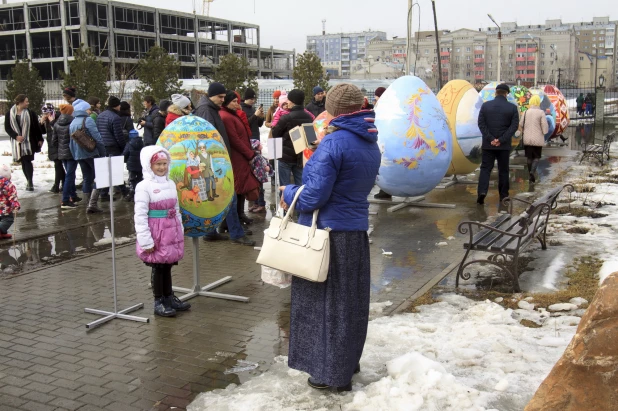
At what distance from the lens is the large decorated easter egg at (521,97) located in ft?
60.3

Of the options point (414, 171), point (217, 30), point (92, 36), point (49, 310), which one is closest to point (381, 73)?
point (217, 30)

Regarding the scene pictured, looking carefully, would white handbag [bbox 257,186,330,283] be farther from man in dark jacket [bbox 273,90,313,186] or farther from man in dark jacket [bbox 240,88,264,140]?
man in dark jacket [bbox 240,88,264,140]

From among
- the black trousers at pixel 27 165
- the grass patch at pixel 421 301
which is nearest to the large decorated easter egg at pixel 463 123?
the grass patch at pixel 421 301

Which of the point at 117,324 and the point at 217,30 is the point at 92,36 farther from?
the point at 117,324

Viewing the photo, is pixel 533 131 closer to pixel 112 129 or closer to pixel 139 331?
pixel 112 129

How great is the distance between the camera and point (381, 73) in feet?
254

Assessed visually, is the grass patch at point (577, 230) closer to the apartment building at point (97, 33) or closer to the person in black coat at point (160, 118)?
the person in black coat at point (160, 118)

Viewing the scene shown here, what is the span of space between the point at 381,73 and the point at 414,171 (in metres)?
69.0

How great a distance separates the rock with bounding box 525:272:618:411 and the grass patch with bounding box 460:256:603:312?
9.98 feet

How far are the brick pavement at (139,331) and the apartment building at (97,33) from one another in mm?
46723

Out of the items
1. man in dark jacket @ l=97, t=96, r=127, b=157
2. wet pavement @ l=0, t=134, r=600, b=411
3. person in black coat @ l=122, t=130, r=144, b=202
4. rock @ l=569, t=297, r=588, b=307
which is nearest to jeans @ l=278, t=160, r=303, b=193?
wet pavement @ l=0, t=134, r=600, b=411

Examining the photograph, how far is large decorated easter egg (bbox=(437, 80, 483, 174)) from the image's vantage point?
13.2m

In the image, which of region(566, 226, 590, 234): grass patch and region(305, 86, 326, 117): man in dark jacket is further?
region(305, 86, 326, 117): man in dark jacket

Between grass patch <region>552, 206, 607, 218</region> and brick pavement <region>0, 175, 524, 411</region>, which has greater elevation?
grass patch <region>552, 206, 607, 218</region>
